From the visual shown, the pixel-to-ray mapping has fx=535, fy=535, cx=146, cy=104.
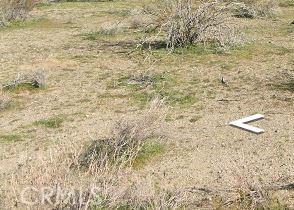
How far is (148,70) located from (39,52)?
3.93m

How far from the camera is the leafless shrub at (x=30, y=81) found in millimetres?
11453

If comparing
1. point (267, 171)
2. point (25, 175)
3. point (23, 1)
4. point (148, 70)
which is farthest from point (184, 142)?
point (23, 1)

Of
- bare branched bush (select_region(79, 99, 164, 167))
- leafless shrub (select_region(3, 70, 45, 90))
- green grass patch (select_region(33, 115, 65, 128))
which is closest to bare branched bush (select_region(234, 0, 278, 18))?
leafless shrub (select_region(3, 70, 45, 90))

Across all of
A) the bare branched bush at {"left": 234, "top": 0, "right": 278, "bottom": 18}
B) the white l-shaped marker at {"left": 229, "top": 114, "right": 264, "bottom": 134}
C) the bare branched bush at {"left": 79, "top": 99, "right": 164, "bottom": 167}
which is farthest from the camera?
the bare branched bush at {"left": 234, "top": 0, "right": 278, "bottom": 18}

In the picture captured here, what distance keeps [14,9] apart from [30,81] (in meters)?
9.35

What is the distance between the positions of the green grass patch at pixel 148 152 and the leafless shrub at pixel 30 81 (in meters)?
4.36

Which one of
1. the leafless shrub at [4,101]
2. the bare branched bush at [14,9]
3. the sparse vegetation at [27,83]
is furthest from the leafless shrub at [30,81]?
the bare branched bush at [14,9]

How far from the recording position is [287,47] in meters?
14.0

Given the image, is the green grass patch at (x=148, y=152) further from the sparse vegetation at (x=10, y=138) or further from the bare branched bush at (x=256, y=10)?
the bare branched bush at (x=256, y=10)

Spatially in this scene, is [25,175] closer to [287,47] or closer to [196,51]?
[196,51]

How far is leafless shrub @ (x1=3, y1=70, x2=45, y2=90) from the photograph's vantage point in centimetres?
1145

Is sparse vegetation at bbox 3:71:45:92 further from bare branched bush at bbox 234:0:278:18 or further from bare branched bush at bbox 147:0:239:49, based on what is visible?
bare branched bush at bbox 234:0:278:18

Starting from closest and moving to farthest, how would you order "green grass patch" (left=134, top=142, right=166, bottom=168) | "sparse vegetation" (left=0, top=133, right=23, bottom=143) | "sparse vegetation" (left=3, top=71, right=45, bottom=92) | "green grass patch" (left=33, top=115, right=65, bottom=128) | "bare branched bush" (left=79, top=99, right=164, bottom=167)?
"bare branched bush" (left=79, top=99, right=164, bottom=167) → "green grass patch" (left=134, top=142, right=166, bottom=168) → "sparse vegetation" (left=0, top=133, right=23, bottom=143) → "green grass patch" (left=33, top=115, right=65, bottom=128) → "sparse vegetation" (left=3, top=71, right=45, bottom=92)

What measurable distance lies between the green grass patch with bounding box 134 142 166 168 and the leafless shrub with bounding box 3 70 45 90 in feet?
14.3
